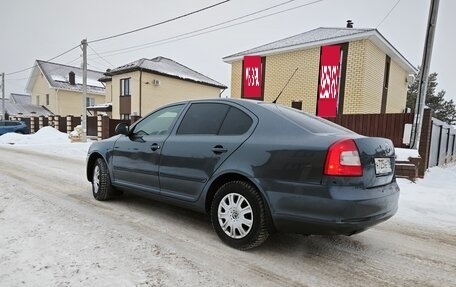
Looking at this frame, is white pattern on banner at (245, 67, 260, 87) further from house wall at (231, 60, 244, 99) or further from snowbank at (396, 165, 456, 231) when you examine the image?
snowbank at (396, 165, 456, 231)

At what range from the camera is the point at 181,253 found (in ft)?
10.0

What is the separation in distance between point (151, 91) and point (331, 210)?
82.6 ft

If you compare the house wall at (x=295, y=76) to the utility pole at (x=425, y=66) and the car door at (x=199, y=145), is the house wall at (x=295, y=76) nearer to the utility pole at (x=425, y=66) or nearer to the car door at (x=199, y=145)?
the utility pole at (x=425, y=66)

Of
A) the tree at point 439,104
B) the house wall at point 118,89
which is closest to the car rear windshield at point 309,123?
the house wall at point 118,89

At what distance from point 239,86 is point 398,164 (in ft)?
41.5

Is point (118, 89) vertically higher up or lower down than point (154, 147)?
higher up

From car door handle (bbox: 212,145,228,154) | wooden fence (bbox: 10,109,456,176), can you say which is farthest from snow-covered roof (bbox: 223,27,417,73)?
car door handle (bbox: 212,145,228,154)

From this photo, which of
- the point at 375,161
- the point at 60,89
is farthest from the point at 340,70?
the point at 60,89

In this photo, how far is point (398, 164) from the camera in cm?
762

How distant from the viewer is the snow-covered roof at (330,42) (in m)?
14.4

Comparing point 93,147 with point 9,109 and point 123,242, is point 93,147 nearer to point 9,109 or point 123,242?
point 123,242

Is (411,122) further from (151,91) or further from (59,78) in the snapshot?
(59,78)

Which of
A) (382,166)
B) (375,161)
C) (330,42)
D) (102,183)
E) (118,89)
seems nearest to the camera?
(375,161)

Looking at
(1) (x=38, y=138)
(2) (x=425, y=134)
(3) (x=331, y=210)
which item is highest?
(2) (x=425, y=134)
